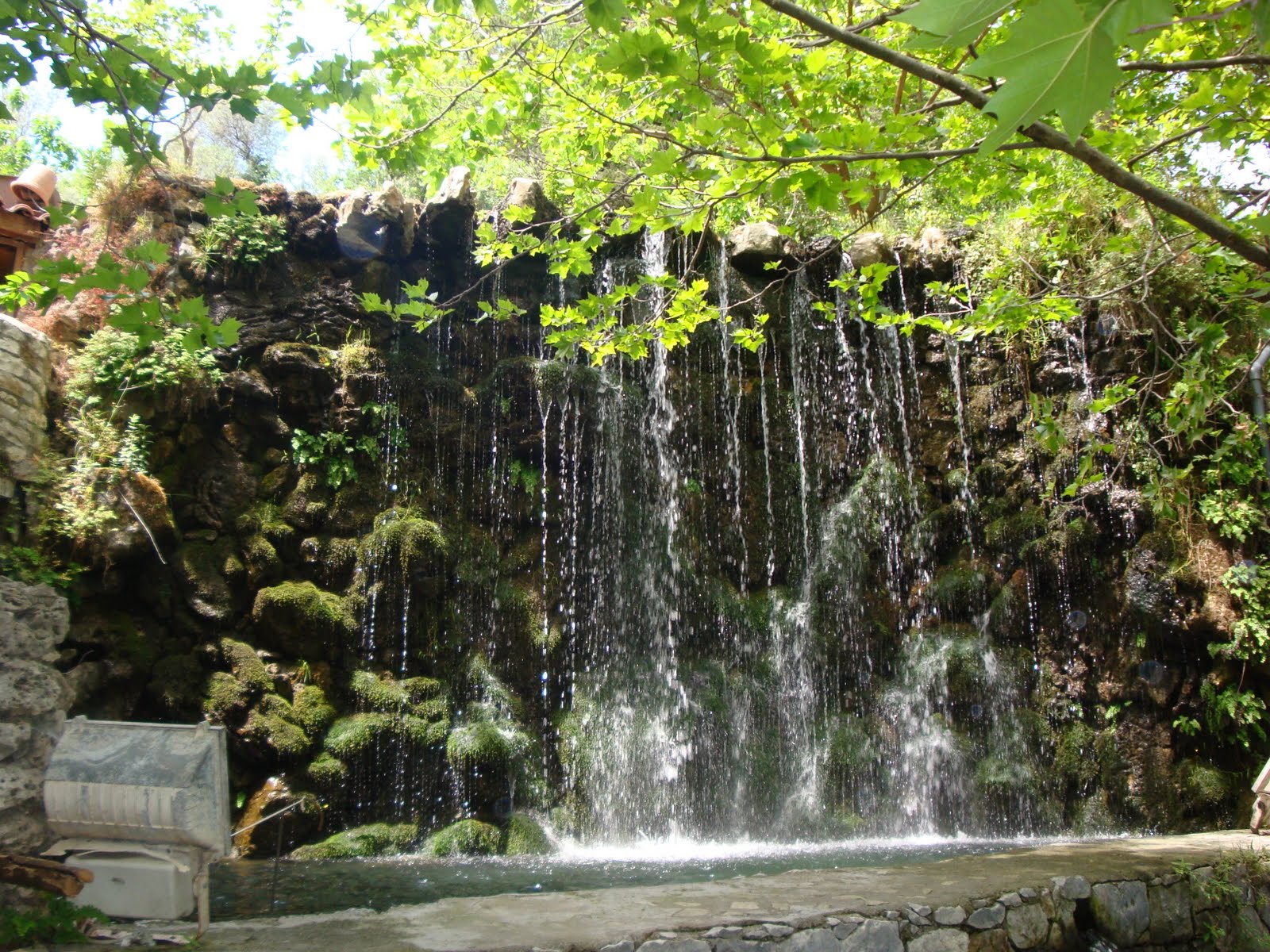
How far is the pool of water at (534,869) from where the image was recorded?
5277 mm

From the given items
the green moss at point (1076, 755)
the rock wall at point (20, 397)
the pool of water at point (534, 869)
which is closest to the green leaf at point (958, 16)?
the pool of water at point (534, 869)

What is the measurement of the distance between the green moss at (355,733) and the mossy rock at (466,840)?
1.10 meters

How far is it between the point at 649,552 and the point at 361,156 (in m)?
5.89

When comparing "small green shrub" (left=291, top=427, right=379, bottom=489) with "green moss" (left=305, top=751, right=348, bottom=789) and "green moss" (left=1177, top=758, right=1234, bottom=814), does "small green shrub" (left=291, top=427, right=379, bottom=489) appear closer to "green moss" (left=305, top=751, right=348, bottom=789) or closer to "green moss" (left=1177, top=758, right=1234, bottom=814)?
"green moss" (left=305, top=751, right=348, bottom=789)

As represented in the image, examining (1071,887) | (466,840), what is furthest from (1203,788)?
(466,840)

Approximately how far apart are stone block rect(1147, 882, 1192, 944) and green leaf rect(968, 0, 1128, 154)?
17.1ft

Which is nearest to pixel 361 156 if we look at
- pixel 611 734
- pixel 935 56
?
pixel 935 56

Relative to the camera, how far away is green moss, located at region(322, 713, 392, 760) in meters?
8.15

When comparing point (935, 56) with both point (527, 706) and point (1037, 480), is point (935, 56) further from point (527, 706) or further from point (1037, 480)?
point (527, 706)

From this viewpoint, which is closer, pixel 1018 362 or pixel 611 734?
pixel 611 734

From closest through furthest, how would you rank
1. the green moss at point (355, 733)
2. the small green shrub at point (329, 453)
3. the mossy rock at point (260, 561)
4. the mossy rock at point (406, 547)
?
the green moss at point (355, 733), the mossy rock at point (260, 561), the mossy rock at point (406, 547), the small green shrub at point (329, 453)

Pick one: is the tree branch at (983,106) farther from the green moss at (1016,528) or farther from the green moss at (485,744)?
the green moss at (485,744)

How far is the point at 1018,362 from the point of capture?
1062 centimetres

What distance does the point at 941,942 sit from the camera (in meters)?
4.07
